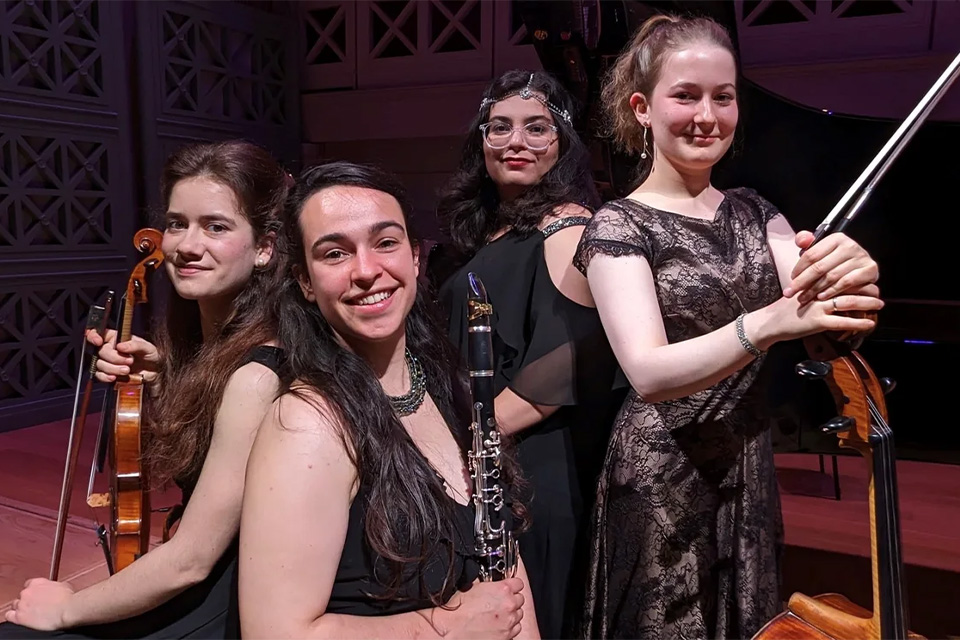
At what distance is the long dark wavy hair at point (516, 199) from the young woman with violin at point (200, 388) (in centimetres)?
57

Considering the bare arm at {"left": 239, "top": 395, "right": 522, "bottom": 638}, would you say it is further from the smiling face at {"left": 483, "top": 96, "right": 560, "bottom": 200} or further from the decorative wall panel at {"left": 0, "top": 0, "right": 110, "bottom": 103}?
the decorative wall panel at {"left": 0, "top": 0, "right": 110, "bottom": 103}

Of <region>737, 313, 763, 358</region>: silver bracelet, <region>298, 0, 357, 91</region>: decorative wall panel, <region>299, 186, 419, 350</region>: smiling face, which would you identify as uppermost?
<region>298, 0, 357, 91</region>: decorative wall panel

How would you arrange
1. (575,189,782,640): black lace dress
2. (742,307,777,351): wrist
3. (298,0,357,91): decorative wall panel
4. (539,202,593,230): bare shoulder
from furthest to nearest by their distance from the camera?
1. (298,0,357,91): decorative wall panel
2. (539,202,593,230): bare shoulder
3. (575,189,782,640): black lace dress
4. (742,307,777,351): wrist

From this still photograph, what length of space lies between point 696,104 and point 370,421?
0.71 metres

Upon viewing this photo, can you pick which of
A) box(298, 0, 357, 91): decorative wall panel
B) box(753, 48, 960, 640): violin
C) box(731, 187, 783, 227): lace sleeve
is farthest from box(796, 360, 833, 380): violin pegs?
box(298, 0, 357, 91): decorative wall panel

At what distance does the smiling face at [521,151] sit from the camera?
6.27 ft

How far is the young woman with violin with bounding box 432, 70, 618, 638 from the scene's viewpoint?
5.49 feet

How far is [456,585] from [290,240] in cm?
58

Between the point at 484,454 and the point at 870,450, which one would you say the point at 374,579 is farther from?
the point at 870,450

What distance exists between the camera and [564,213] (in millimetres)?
1857

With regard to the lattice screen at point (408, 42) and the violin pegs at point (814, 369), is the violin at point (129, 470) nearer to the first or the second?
the violin pegs at point (814, 369)

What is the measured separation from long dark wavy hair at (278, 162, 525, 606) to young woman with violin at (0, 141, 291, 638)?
79 mm

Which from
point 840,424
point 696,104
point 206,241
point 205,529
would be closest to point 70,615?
point 205,529

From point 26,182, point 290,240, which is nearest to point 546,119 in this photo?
point 290,240
